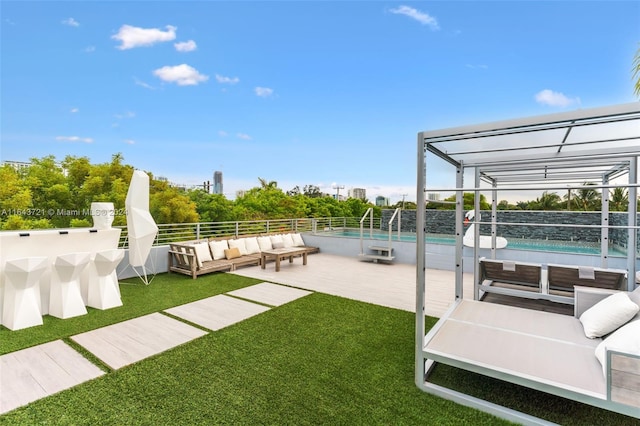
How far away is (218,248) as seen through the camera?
7.58 meters

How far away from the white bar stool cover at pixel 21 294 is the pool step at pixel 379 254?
6.91 meters

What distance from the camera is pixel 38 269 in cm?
391

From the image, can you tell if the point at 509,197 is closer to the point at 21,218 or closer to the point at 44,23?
the point at 44,23

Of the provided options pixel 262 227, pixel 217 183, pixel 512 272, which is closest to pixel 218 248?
pixel 262 227

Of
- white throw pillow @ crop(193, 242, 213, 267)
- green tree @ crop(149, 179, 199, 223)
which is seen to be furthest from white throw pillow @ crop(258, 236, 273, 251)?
green tree @ crop(149, 179, 199, 223)

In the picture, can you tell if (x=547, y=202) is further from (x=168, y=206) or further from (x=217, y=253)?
(x=168, y=206)

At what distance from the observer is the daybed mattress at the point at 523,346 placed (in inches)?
84.2

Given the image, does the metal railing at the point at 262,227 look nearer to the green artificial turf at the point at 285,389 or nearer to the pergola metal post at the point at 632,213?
the green artificial turf at the point at 285,389

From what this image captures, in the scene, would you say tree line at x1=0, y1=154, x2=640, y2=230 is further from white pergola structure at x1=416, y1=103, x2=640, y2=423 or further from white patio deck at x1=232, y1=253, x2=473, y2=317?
white pergola structure at x1=416, y1=103, x2=640, y2=423

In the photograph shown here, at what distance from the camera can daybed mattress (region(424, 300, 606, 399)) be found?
84.2 inches

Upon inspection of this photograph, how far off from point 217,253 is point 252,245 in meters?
1.15

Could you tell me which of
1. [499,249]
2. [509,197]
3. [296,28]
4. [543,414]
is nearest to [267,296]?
[543,414]

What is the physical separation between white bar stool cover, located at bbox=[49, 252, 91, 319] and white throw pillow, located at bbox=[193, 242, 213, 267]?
2609 mm

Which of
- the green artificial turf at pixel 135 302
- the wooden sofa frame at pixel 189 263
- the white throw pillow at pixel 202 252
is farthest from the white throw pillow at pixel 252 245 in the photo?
the green artificial turf at pixel 135 302
